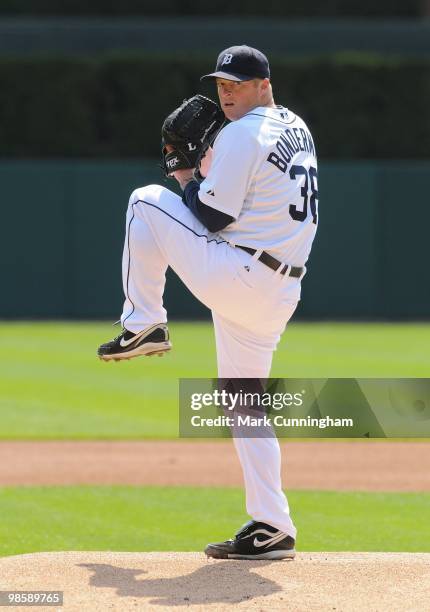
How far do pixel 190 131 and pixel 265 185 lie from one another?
37 cm

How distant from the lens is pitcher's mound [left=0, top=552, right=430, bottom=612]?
431 cm

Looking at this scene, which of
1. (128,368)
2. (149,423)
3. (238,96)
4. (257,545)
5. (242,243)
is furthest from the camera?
(128,368)

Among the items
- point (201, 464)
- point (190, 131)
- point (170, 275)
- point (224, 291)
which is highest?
point (190, 131)

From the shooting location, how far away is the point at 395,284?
20.2 metres

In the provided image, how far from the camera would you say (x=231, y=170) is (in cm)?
466

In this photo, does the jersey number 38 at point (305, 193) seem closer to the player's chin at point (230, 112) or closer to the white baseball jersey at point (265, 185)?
the white baseball jersey at point (265, 185)

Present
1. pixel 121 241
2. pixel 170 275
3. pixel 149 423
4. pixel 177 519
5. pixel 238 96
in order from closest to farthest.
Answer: pixel 238 96, pixel 177 519, pixel 149 423, pixel 170 275, pixel 121 241

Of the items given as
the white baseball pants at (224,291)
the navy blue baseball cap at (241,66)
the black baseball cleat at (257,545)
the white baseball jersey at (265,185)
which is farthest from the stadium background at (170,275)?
the navy blue baseball cap at (241,66)

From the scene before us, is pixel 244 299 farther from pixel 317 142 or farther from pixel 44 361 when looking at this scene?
pixel 317 142

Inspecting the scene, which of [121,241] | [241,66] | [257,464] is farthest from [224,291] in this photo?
[121,241]

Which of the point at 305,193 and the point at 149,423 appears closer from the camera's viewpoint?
the point at 305,193

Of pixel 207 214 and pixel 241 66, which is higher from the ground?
pixel 241 66

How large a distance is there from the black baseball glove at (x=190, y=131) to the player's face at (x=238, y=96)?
0.05 m

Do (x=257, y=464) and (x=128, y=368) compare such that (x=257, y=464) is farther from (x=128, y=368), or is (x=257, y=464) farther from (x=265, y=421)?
(x=128, y=368)
